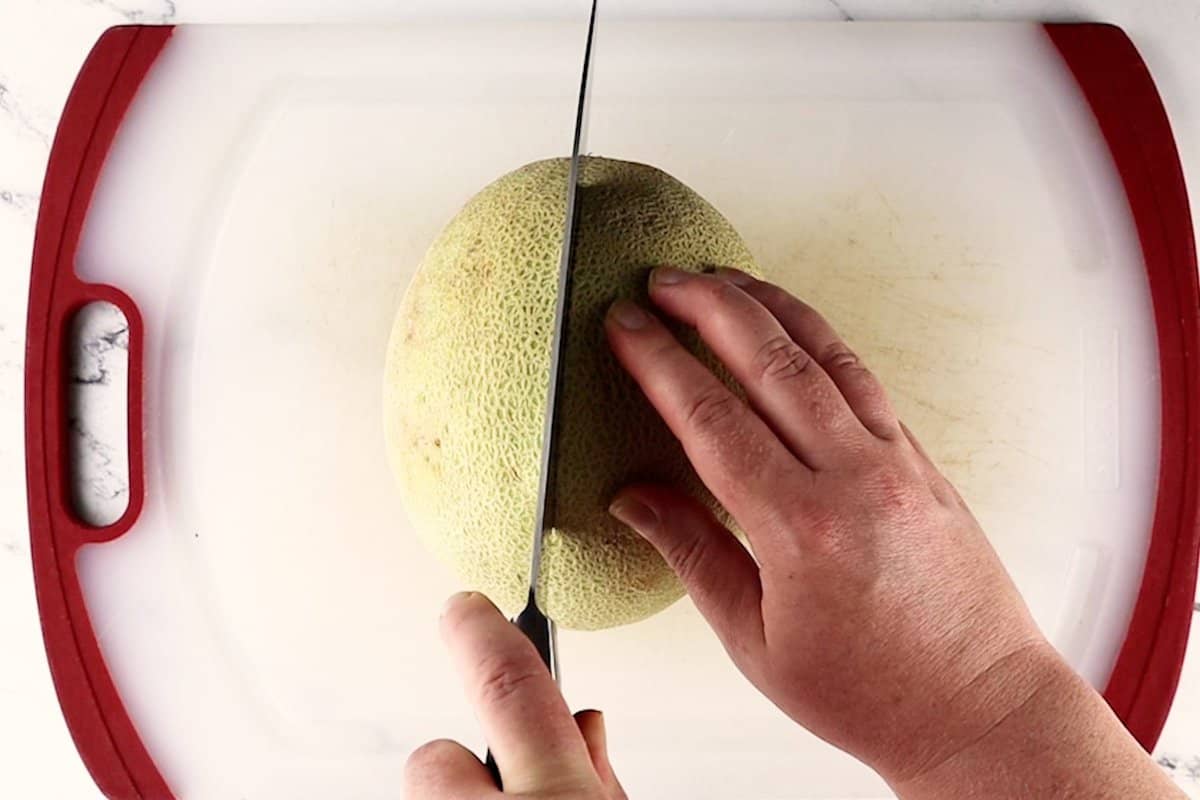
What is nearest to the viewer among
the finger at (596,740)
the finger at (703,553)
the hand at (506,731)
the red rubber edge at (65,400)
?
the hand at (506,731)

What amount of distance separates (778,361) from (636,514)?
0.17 meters

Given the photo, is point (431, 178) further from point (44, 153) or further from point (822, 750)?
point (822, 750)

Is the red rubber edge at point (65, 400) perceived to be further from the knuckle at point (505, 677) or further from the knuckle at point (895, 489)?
the knuckle at point (895, 489)

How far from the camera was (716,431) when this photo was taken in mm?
749

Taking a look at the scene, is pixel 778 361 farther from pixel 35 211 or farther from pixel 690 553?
pixel 35 211

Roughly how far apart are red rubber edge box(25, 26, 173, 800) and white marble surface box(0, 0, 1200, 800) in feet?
0.11

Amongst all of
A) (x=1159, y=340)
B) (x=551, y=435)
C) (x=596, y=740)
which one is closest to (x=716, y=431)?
(x=551, y=435)

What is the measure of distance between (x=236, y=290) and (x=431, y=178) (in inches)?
9.4

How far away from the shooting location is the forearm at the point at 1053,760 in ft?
2.43

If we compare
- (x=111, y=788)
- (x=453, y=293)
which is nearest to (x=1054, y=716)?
(x=453, y=293)

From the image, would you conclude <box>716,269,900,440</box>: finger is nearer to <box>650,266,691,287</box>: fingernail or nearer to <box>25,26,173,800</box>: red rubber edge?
<box>650,266,691,287</box>: fingernail

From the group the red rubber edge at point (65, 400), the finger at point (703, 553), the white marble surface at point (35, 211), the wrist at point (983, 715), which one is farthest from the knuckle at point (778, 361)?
the red rubber edge at point (65, 400)

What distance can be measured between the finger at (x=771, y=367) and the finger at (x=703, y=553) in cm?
11

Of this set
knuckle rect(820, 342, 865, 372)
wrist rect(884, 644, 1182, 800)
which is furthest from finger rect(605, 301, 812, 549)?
wrist rect(884, 644, 1182, 800)
